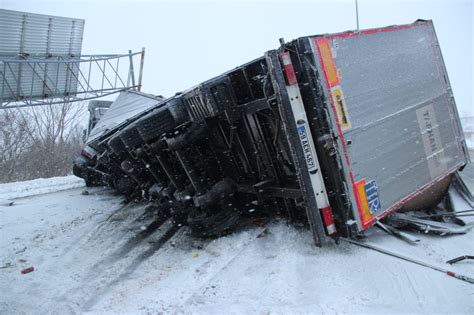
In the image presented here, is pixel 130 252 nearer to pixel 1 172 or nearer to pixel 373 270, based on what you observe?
pixel 373 270

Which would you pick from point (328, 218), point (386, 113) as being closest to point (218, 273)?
point (328, 218)

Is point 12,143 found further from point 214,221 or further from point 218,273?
point 218,273

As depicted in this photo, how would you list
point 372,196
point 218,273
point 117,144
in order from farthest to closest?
point 117,144, point 372,196, point 218,273

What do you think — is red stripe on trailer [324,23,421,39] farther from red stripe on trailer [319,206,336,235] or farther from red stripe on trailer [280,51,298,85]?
red stripe on trailer [319,206,336,235]

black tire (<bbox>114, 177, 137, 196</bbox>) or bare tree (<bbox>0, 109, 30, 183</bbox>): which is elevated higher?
bare tree (<bbox>0, 109, 30, 183</bbox>)

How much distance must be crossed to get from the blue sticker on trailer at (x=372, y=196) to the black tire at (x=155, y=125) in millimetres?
2337

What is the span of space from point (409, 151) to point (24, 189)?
28.7 feet

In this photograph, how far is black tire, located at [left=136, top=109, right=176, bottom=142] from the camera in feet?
13.1

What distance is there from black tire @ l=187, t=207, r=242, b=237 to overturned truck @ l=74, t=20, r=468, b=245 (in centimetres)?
1

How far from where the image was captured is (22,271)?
384 centimetres

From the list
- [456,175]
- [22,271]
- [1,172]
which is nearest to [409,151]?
[456,175]

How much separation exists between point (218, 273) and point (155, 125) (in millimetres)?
1887

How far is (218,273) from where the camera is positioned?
3.37 metres

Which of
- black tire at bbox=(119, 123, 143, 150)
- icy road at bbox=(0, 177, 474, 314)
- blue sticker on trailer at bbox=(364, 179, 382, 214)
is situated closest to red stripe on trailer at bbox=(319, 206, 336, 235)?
icy road at bbox=(0, 177, 474, 314)
